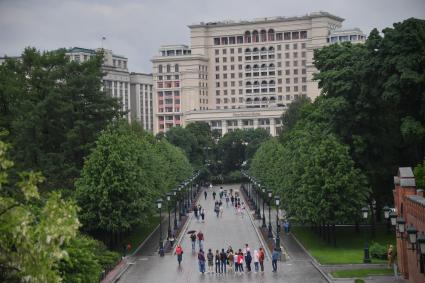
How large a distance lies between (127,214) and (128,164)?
329 cm

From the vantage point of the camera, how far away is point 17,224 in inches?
698

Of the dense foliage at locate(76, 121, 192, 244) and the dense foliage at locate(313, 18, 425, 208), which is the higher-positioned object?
the dense foliage at locate(313, 18, 425, 208)

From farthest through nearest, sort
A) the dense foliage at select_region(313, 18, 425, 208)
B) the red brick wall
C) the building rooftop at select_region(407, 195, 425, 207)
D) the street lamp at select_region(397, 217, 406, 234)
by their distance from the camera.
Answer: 1. the dense foliage at select_region(313, 18, 425, 208)
2. the street lamp at select_region(397, 217, 406, 234)
3. the red brick wall
4. the building rooftop at select_region(407, 195, 425, 207)

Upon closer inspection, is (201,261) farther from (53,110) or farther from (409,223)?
(53,110)

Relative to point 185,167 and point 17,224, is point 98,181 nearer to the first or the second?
point 17,224

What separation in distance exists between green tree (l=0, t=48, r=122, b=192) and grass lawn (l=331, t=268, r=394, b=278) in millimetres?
25984

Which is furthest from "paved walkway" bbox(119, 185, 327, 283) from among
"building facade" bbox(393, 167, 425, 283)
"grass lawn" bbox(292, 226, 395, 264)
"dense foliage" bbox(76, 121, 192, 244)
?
"building facade" bbox(393, 167, 425, 283)

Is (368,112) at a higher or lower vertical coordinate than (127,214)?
higher

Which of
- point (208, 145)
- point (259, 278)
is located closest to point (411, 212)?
point (259, 278)

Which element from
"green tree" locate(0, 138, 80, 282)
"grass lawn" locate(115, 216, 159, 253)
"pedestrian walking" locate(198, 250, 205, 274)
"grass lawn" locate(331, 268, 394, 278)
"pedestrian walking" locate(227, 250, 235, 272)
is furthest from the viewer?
"grass lawn" locate(115, 216, 159, 253)

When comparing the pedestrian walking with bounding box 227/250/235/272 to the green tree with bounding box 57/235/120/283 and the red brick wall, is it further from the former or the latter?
the green tree with bounding box 57/235/120/283

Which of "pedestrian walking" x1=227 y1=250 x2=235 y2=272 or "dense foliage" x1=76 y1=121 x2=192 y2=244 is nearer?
"pedestrian walking" x1=227 y1=250 x2=235 y2=272

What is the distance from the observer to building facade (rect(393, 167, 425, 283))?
3262cm

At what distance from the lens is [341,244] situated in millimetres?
55750
